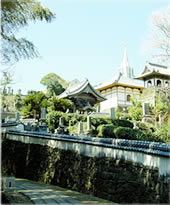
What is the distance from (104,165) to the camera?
5.65 meters

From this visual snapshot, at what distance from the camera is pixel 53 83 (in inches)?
1737

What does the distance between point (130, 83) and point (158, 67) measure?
4.70 metres

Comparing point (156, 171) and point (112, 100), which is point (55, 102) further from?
point (156, 171)

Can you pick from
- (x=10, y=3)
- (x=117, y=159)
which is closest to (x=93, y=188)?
(x=117, y=159)

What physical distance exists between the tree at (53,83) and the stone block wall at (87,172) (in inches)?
1232

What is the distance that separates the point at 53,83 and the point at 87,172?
1535 inches

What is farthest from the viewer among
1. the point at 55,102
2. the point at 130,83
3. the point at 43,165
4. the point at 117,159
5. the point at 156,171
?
the point at 130,83

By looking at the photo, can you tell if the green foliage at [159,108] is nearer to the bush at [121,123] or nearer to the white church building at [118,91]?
the bush at [121,123]

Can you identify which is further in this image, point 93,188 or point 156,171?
point 93,188

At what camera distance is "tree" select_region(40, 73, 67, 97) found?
41.0 metres

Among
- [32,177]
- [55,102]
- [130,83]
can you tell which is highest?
[130,83]

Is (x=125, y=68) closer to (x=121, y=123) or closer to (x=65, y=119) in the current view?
(x=121, y=123)

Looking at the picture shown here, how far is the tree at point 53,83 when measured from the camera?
4101 cm

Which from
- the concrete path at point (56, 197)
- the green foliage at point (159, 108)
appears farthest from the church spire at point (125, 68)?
the concrete path at point (56, 197)
